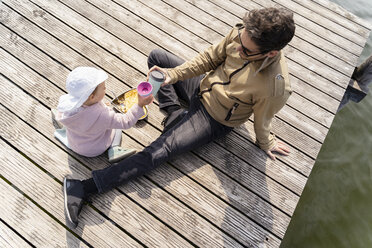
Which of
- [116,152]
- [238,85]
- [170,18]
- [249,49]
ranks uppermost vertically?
[249,49]

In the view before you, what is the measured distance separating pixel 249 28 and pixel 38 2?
260cm

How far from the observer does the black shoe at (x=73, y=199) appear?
1.82 m

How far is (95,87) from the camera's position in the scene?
1.57 meters

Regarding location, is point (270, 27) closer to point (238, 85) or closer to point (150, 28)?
point (238, 85)

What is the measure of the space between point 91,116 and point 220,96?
3.16 ft

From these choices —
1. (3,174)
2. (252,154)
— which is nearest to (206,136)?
(252,154)

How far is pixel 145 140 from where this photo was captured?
2322mm

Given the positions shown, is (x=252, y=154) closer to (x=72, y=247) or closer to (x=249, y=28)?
(x=249, y=28)

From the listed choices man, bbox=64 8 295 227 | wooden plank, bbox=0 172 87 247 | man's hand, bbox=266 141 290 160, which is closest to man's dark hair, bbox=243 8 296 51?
man, bbox=64 8 295 227

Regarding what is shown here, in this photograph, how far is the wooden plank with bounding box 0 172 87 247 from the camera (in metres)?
1.84

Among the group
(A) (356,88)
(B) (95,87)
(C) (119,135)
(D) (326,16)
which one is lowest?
(C) (119,135)

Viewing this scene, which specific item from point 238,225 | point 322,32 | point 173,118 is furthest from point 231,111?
point 322,32

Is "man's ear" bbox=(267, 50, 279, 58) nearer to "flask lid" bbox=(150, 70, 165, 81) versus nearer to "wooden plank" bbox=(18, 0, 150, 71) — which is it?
"flask lid" bbox=(150, 70, 165, 81)

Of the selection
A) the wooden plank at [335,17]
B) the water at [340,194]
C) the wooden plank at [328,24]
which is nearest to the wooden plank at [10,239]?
the water at [340,194]
